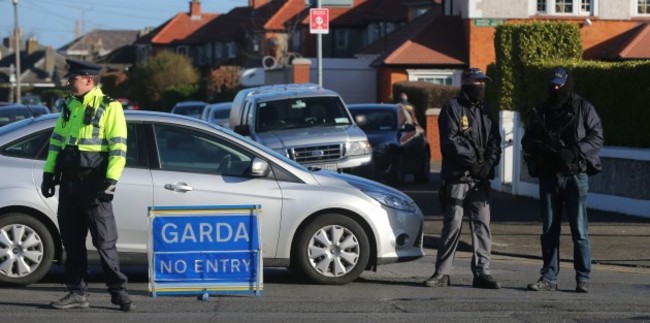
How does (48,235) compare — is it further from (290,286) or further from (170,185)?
(290,286)

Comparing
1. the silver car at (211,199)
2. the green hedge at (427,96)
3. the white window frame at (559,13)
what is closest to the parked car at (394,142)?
the green hedge at (427,96)

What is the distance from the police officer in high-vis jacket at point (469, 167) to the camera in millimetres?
10016

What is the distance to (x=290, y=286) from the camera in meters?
10.3

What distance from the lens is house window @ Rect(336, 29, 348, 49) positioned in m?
61.1

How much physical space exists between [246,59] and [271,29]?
4.40 m

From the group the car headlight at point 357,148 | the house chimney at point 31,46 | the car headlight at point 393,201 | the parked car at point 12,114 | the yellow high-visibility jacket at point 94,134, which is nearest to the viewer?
the yellow high-visibility jacket at point 94,134

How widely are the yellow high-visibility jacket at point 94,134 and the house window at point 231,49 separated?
66.8m

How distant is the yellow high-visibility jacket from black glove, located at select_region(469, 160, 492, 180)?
3.07m

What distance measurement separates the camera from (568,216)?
10.1 meters

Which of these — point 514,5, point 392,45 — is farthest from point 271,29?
point 514,5

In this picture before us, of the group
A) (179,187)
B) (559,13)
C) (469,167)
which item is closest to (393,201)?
(469,167)

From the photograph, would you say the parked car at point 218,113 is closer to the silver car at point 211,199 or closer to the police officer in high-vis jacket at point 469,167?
the silver car at point 211,199

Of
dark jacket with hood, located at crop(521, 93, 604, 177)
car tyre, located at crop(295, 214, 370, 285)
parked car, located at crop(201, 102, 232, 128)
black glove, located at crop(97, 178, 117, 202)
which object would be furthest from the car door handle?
parked car, located at crop(201, 102, 232, 128)

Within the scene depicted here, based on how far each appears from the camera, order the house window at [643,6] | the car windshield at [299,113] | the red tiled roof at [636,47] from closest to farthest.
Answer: the car windshield at [299,113] → the red tiled roof at [636,47] → the house window at [643,6]
